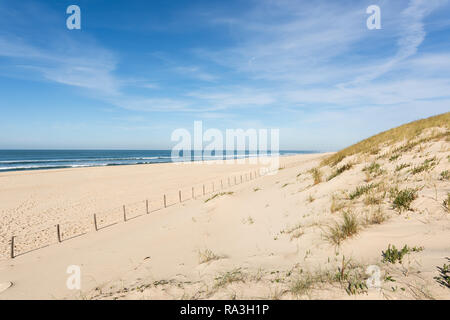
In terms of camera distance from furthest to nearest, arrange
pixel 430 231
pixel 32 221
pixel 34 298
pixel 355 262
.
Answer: pixel 32 221, pixel 34 298, pixel 430 231, pixel 355 262

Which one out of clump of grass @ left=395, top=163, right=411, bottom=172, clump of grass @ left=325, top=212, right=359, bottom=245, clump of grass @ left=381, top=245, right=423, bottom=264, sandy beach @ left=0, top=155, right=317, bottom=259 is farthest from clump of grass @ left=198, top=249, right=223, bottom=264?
sandy beach @ left=0, top=155, right=317, bottom=259

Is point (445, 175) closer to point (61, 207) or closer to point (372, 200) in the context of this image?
point (372, 200)

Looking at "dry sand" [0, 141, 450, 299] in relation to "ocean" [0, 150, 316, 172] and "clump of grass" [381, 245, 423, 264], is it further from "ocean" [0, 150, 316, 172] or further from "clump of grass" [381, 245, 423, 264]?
"ocean" [0, 150, 316, 172]

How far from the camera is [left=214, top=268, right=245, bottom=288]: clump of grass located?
3606 millimetres

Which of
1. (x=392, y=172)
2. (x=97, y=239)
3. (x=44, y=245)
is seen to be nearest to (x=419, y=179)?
(x=392, y=172)

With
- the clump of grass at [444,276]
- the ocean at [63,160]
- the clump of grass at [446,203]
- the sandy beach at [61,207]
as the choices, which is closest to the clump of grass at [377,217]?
Answer: the clump of grass at [446,203]

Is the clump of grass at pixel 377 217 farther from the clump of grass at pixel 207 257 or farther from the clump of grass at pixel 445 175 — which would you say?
the clump of grass at pixel 207 257

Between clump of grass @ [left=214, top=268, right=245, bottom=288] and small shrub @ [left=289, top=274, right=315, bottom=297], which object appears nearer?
small shrub @ [left=289, top=274, right=315, bottom=297]

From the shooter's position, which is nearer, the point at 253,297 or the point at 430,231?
the point at 253,297

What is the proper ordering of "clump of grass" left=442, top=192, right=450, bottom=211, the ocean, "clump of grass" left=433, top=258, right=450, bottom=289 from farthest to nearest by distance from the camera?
the ocean < "clump of grass" left=442, top=192, right=450, bottom=211 < "clump of grass" left=433, top=258, right=450, bottom=289

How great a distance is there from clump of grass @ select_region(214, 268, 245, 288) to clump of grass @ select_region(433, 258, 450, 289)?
262 centimetres

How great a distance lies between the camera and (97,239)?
10.2 meters

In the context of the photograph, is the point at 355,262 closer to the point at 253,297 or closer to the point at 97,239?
the point at 253,297

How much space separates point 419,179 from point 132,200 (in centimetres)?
2093
